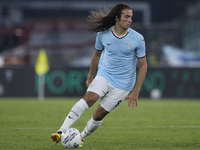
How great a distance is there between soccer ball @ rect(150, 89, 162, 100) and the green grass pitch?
4.91 m

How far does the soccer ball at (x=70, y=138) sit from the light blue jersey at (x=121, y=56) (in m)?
0.96

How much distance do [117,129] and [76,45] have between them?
1927cm

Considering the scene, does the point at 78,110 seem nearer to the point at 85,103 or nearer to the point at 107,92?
the point at 85,103

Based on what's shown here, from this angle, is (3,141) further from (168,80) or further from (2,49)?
(2,49)

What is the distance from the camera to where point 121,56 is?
7.85m

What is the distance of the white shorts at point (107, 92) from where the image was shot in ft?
25.2

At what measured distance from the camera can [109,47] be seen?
786 centimetres

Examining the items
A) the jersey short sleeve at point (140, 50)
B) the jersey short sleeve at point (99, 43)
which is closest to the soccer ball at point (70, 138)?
the jersey short sleeve at point (99, 43)

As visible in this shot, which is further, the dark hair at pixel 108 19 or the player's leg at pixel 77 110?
the dark hair at pixel 108 19

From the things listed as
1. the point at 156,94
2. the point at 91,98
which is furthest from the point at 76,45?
the point at 91,98

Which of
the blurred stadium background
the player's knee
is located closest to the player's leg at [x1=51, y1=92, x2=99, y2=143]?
the player's knee

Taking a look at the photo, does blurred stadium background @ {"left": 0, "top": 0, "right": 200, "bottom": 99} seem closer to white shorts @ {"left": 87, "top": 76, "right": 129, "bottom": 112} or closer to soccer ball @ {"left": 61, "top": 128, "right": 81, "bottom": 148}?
white shorts @ {"left": 87, "top": 76, "right": 129, "bottom": 112}

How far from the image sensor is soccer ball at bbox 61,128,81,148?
24.5 feet

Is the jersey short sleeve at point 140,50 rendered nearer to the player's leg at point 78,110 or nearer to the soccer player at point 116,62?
the soccer player at point 116,62
